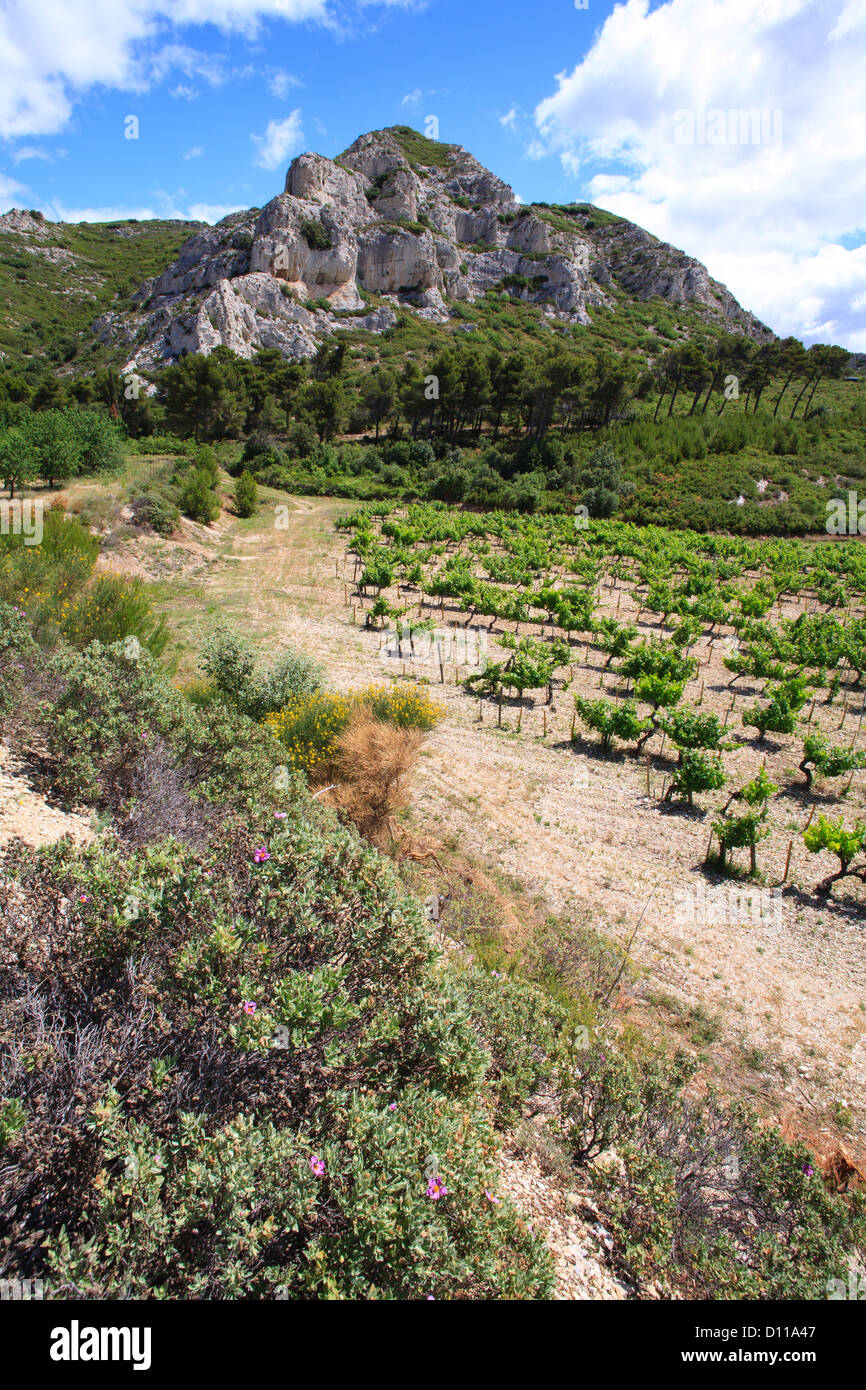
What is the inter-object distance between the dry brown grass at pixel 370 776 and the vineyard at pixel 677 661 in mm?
5360

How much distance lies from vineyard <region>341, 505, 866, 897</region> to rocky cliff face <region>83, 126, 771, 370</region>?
55.6m

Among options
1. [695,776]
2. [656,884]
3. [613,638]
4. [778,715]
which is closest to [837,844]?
[695,776]

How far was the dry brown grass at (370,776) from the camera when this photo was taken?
8.86 metres

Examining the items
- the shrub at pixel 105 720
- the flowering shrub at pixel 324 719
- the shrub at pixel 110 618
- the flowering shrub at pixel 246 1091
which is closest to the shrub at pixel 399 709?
the flowering shrub at pixel 324 719

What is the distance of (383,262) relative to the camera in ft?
282

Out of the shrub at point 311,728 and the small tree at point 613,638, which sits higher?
the small tree at point 613,638

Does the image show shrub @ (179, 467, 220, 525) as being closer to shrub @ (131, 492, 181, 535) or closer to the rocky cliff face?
shrub @ (131, 492, 181, 535)

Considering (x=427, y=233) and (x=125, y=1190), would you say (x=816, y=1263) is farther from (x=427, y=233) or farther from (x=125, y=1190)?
(x=427, y=233)

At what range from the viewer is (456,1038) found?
3.77m

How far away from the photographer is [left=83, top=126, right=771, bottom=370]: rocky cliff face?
70000 mm

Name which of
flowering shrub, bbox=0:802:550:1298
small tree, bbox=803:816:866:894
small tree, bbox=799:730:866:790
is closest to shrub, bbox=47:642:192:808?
flowering shrub, bbox=0:802:550:1298

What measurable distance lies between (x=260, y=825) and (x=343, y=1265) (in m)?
2.67

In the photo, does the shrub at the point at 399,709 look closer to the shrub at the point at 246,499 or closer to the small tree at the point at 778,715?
the small tree at the point at 778,715
